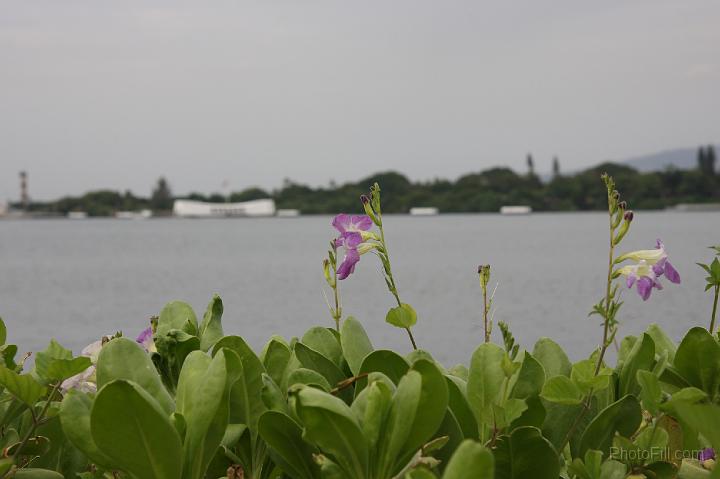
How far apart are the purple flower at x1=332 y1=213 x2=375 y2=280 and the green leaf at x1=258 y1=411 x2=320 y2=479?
0.53 m

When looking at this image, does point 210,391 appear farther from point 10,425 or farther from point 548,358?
point 548,358

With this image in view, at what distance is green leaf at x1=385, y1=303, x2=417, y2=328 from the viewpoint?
4.53 feet

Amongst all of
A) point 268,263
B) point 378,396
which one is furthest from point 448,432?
point 268,263

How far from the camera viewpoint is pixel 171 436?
0.98 m

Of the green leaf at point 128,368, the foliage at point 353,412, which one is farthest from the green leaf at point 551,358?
the green leaf at point 128,368

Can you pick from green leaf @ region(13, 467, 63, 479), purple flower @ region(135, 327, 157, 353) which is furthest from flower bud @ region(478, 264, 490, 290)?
green leaf @ region(13, 467, 63, 479)

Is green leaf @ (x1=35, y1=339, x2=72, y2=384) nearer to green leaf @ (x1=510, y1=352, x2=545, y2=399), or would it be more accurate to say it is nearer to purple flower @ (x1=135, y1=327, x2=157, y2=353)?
purple flower @ (x1=135, y1=327, x2=157, y2=353)

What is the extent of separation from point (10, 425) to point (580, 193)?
94366mm

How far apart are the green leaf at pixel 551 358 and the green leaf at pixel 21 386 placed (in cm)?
82

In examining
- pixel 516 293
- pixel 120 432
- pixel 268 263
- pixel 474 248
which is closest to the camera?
pixel 120 432

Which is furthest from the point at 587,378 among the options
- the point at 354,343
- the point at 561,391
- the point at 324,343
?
the point at 324,343

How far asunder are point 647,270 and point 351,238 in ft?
1.84

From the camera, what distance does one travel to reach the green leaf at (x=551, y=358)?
4.80 feet

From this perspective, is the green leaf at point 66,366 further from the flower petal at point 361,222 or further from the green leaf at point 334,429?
the flower petal at point 361,222
